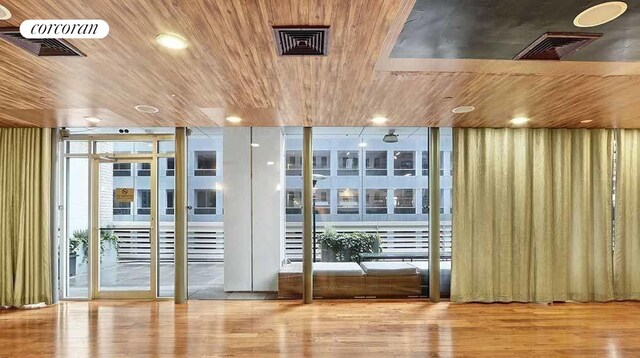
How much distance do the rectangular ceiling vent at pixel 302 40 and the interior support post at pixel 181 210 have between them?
331 centimetres

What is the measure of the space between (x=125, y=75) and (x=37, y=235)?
3429mm

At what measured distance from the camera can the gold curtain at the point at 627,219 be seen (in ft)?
17.8

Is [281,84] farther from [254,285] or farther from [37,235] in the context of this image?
[37,235]

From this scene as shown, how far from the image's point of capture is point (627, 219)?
5453mm

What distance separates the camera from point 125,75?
Result: 3.18 m

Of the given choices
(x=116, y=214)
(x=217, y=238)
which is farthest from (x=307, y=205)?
(x=116, y=214)

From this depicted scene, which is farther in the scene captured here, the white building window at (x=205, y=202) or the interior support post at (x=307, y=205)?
the white building window at (x=205, y=202)

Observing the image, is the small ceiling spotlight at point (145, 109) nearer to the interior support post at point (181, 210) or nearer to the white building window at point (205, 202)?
the interior support post at point (181, 210)

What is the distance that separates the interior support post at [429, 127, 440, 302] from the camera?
5.58 meters

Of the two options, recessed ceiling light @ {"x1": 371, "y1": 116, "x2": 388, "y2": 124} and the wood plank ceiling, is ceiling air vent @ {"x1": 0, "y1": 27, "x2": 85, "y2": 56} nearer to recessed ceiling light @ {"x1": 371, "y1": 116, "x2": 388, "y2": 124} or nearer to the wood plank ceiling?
the wood plank ceiling

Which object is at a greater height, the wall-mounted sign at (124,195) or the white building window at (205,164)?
the white building window at (205,164)

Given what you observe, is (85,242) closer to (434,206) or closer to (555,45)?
(434,206)

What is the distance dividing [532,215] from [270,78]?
13.4 feet

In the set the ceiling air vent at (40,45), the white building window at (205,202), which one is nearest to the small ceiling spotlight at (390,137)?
the white building window at (205,202)
